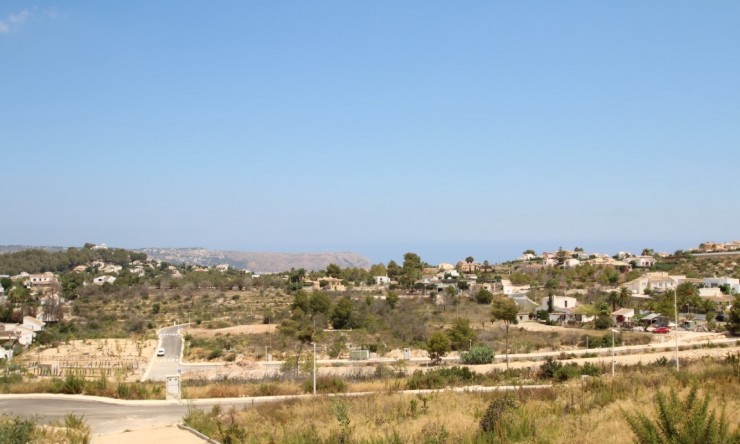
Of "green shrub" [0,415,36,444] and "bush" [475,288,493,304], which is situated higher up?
"green shrub" [0,415,36,444]

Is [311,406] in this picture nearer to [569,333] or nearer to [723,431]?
[723,431]

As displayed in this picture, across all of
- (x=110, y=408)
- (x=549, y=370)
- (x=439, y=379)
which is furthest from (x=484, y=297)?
(x=110, y=408)

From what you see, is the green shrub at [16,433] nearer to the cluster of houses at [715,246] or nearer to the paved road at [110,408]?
the paved road at [110,408]

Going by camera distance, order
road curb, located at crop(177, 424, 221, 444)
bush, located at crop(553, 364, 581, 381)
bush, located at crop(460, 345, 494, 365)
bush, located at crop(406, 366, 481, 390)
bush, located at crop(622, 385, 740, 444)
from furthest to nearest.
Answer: bush, located at crop(460, 345, 494, 365), bush, located at crop(553, 364, 581, 381), bush, located at crop(406, 366, 481, 390), road curb, located at crop(177, 424, 221, 444), bush, located at crop(622, 385, 740, 444)

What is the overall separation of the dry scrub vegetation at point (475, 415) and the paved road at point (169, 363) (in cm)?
1356

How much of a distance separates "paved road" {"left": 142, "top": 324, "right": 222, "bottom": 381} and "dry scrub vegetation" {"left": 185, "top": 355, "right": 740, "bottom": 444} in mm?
13561

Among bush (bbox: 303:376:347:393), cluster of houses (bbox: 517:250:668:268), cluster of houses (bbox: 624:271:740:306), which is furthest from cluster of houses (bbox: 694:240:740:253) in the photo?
bush (bbox: 303:376:347:393)

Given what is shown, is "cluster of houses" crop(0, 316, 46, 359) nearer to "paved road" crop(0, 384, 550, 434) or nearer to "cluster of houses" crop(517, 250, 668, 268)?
"paved road" crop(0, 384, 550, 434)

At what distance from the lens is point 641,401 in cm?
1130

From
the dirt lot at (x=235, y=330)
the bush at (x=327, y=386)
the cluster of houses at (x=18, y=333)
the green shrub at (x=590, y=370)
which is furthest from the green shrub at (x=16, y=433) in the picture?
the dirt lot at (x=235, y=330)

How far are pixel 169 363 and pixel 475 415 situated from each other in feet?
82.1

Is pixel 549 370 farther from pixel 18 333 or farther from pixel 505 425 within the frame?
pixel 18 333

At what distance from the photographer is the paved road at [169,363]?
1139 inches

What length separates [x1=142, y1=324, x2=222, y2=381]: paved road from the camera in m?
28.9
